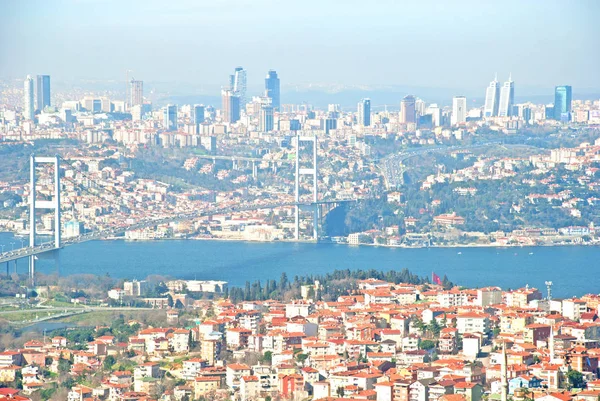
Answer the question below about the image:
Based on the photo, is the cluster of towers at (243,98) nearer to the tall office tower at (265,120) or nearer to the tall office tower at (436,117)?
the tall office tower at (265,120)

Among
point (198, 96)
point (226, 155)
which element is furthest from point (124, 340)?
point (198, 96)

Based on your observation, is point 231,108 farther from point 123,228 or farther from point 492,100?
point 123,228

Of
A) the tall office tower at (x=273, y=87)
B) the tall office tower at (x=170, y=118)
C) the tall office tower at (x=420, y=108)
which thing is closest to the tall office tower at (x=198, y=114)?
the tall office tower at (x=170, y=118)

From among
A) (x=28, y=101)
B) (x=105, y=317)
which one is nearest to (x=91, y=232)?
(x=105, y=317)

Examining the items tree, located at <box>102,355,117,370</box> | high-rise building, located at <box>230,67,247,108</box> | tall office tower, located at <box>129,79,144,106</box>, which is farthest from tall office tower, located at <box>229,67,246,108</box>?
tree, located at <box>102,355,117,370</box>

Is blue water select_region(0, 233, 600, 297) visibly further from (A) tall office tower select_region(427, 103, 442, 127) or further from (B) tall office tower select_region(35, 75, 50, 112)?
(B) tall office tower select_region(35, 75, 50, 112)

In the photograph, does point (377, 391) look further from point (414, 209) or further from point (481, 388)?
point (414, 209)
